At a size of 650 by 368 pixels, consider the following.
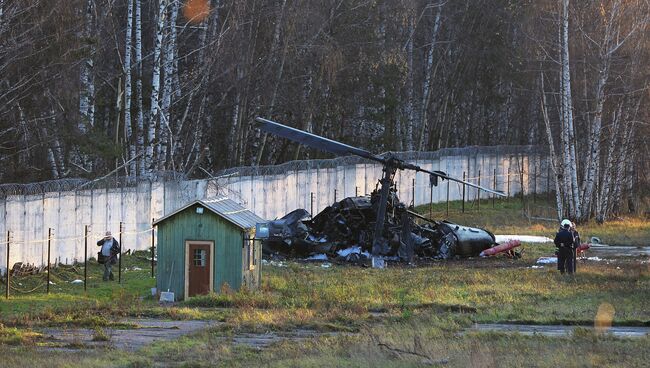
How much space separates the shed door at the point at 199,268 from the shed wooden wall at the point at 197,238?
0.17 m

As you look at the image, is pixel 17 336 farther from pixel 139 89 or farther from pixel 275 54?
pixel 275 54

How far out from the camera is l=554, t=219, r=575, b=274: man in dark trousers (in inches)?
1280

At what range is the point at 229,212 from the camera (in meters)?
29.0

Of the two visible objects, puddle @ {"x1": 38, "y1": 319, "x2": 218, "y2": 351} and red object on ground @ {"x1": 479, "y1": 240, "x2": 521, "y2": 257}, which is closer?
puddle @ {"x1": 38, "y1": 319, "x2": 218, "y2": 351}

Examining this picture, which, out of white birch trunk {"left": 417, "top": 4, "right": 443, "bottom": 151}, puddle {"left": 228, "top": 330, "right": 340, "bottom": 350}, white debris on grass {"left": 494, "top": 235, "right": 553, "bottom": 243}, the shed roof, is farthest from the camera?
white birch trunk {"left": 417, "top": 4, "right": 443, "bottom": 151}

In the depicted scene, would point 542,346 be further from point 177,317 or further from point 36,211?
point 36,211

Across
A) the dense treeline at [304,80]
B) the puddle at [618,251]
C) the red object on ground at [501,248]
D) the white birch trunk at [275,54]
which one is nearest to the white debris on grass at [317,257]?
the red object on ground at [501,248]

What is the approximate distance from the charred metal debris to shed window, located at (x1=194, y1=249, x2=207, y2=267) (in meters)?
10.4

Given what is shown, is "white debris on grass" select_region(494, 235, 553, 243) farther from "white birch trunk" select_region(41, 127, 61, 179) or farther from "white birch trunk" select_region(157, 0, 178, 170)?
"white birch trunk" select_region(41, 127, 61, 179)

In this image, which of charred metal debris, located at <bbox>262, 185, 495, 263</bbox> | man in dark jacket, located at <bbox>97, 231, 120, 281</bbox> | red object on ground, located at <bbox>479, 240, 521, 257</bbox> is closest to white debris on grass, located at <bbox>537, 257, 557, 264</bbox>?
red object on ground, located at <bbox>479, 240, 521, 257</bbox>

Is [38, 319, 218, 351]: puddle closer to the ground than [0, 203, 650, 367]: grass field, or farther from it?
closer to the ground

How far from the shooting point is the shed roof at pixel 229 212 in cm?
A: 2838

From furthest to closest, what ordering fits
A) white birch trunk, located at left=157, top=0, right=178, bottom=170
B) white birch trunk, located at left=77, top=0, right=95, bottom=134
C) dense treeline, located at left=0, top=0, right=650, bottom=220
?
white birch trunk, located at left=157, top=0, right=178, bottom=170 → white birch trunk, located at left=77, top=0, right=95, bottom=134 → dense treeline, located at left=0, top=0, right=650, bottom=220

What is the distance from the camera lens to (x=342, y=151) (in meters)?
39.5
